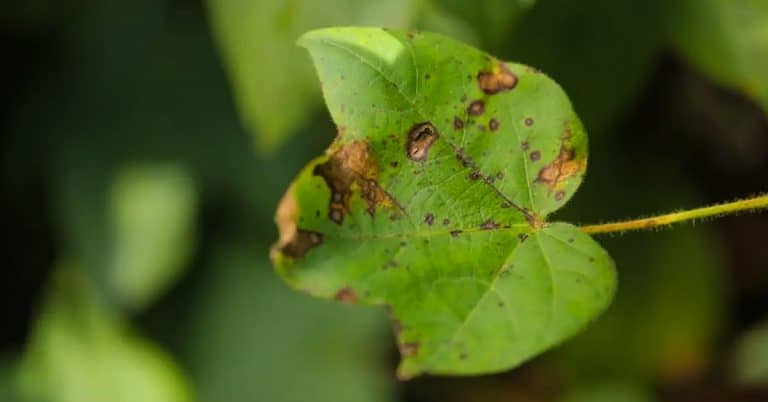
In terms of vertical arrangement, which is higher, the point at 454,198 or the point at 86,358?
the point at 454,198

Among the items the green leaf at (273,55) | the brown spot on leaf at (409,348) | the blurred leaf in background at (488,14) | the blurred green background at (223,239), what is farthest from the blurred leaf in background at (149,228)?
the brown spot on leaf at (409,348)

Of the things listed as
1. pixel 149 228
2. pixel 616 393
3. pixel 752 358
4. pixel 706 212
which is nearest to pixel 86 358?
pixel 149 228

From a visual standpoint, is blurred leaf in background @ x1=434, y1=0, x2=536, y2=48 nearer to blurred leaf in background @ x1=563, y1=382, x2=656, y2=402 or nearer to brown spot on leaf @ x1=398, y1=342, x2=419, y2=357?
brown spot on leaf @ x1=398, y1=342, x2=419, y2=357

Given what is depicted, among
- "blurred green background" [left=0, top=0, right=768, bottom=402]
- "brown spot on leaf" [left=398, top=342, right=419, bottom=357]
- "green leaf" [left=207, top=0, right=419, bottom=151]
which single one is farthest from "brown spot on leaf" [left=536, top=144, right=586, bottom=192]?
"blurred green background" [left=0, top=0, right=768, bottom=402]

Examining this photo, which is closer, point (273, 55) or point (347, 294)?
point (347, 294)

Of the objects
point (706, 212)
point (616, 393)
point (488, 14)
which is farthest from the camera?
point (616, 393)

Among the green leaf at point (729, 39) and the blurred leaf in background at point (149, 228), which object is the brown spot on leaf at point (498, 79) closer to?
the green leaf at point (729, 39)

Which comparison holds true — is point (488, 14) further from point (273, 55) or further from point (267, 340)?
point (267, 340)
